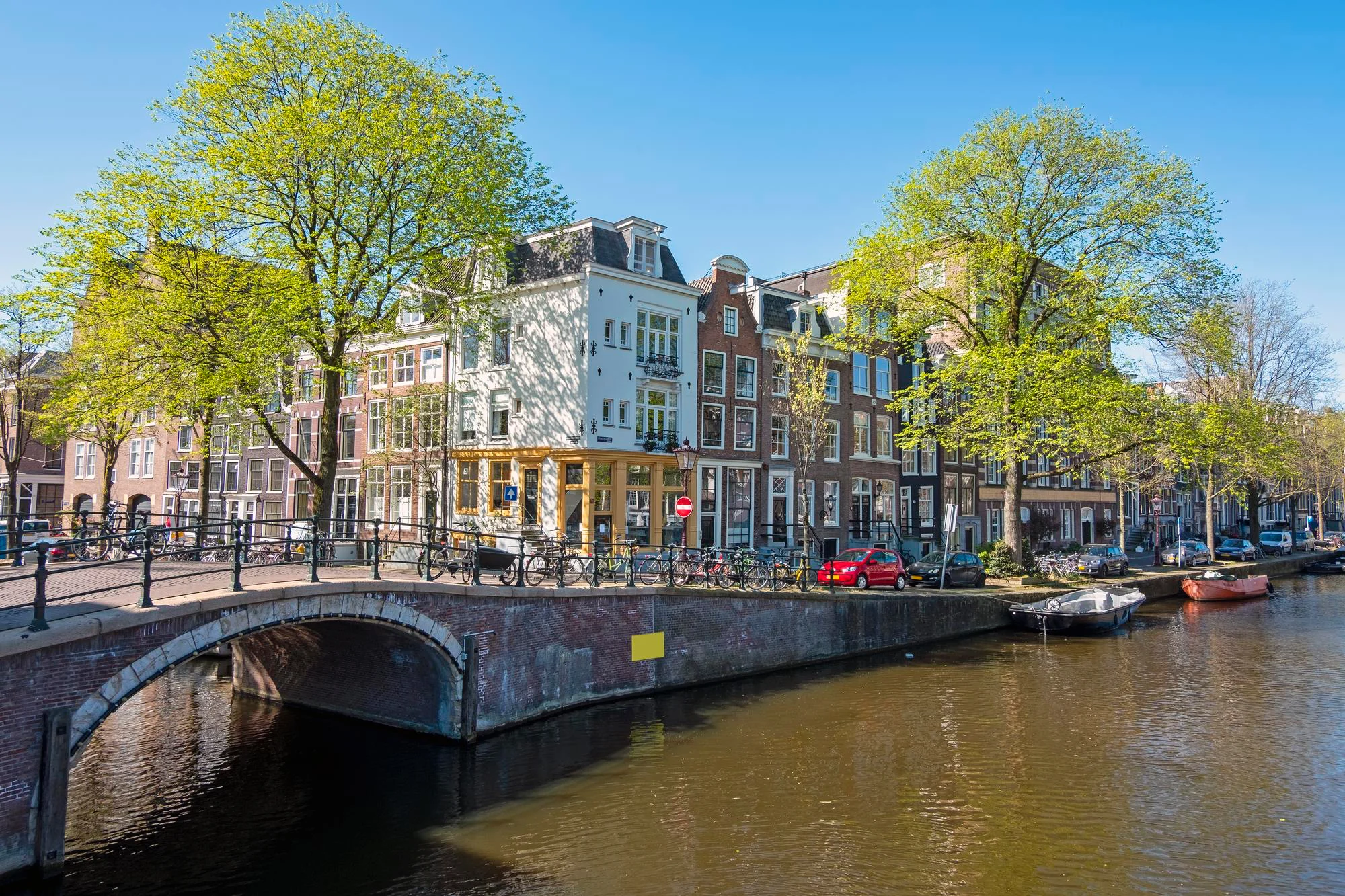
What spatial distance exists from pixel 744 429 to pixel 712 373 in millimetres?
2799

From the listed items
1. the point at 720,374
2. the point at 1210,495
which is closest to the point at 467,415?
the point at 720,374

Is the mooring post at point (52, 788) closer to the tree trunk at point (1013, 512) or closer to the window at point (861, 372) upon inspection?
the tree trunk at point (1013, 512)

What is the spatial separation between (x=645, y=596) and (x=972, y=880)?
10.4m

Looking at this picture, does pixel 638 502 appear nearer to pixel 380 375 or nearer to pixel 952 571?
pixel 952 571

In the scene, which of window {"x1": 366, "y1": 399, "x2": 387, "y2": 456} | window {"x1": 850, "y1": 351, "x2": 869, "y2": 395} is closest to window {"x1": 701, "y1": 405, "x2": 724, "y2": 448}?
window {"x1": 850, "y1": 351, "x2": 869, "y2": 395}

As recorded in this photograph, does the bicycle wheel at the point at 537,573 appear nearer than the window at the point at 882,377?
Yes

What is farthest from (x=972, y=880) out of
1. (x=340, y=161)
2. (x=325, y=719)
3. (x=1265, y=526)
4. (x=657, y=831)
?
(x=1265, y=526)

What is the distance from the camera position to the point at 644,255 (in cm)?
3247

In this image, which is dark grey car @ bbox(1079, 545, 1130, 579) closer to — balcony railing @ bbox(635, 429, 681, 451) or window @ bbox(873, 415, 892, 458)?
window @ bbox(873, 415, 892, 458)

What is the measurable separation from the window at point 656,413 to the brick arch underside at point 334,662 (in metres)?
15.0

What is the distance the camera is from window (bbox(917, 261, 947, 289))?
34.0 m

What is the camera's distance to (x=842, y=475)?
40.0m

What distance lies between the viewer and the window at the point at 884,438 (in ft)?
139

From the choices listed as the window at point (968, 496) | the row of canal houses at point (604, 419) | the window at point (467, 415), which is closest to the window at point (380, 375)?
the row of canal houses at point (604, 419)
